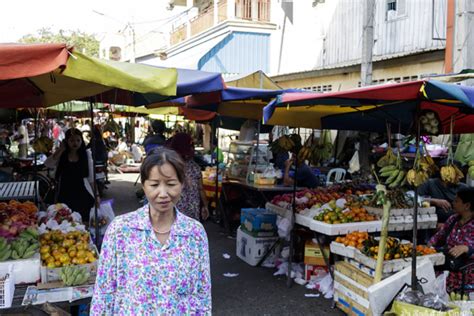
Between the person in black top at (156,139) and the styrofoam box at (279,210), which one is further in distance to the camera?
the person in black top at (156,139)

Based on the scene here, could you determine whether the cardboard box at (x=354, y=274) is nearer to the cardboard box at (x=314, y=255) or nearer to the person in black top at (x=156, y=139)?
the cardboard box at (x=314, y=255)

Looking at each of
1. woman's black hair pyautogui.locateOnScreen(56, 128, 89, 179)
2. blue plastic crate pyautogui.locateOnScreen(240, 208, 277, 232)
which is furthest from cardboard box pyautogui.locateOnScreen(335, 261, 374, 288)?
woman's black hair pyautogui.locateOnScreen(56, 128, 89, 179)

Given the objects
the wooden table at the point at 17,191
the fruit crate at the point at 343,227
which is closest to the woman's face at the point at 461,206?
the fruit crate at the point at 343,227

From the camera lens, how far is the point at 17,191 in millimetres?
7887

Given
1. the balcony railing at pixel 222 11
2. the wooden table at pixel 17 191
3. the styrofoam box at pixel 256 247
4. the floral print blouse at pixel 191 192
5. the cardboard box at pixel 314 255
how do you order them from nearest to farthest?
the floral print blouse at pixel 191 192, the cardboard box at pixel 314 255, the styrofoam box at pixel 256 247, the wooden table at pixel 17 191, the balcony railing at pixel 222 11

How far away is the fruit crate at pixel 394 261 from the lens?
462cm

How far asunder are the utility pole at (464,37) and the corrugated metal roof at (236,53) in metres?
11.2

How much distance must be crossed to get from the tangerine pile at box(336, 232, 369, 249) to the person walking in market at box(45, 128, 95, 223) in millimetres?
3373

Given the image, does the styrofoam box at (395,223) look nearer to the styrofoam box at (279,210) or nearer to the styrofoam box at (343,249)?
the styrofoam box at (343,249)

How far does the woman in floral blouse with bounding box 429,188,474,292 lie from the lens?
475cm

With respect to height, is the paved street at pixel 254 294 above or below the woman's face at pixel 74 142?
below

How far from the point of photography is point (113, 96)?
568 cm

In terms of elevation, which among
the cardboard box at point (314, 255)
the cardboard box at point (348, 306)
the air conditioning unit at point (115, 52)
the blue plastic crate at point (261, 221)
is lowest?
the cardboard box at point (348, 306)

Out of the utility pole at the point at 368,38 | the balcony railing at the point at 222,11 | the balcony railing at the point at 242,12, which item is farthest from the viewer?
the balcony railing at the point at 222,11
